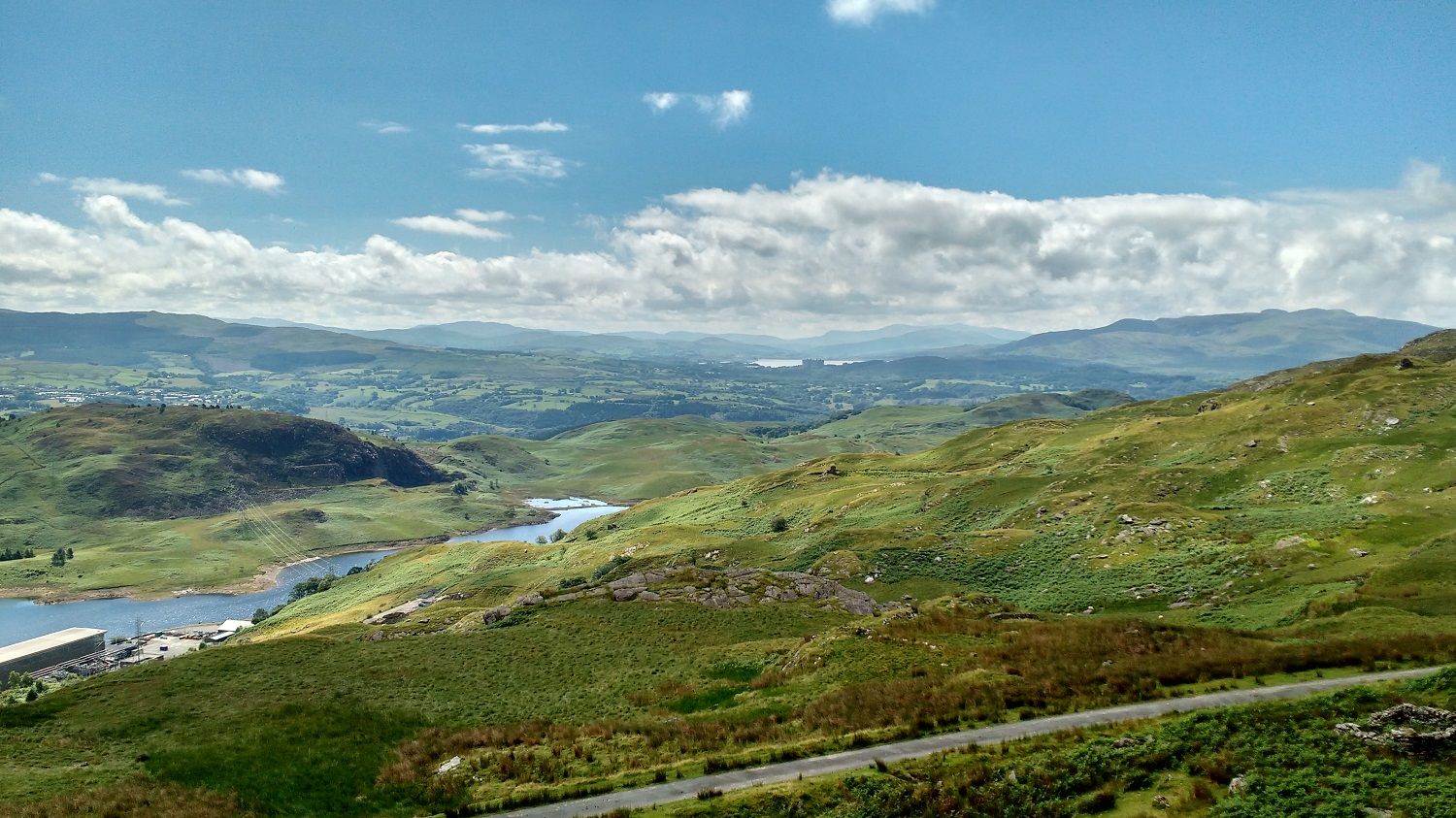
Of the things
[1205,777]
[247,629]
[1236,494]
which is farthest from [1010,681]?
[247,629]

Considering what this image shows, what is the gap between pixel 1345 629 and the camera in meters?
43.8

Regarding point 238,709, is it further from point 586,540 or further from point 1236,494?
point 586,540

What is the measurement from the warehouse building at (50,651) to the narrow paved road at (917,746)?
173m

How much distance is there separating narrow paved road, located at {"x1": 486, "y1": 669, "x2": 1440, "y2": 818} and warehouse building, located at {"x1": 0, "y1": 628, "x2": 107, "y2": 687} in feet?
567

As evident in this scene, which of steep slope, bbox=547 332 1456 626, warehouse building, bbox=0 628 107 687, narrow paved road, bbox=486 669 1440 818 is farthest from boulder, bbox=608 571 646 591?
warehouse building, bbox=0 628 107 687

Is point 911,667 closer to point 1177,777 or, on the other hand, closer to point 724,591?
point 1177,777

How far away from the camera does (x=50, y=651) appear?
15400 cm

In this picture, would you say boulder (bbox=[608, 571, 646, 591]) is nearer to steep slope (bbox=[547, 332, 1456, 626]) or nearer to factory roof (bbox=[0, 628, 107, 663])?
steep slope (bbox=[547, 332, 1456, 626])

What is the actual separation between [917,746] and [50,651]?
645 feet

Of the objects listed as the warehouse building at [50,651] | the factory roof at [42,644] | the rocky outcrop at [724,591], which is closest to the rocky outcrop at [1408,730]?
the rocky outcrop at [724,591]

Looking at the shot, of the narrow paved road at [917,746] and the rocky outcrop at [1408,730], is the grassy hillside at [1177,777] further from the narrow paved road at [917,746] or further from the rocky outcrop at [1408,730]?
the narrow paved road at [917,746]

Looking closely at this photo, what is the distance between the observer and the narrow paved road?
30656 millimetres

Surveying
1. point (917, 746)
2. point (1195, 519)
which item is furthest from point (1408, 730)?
point (1195, 519)

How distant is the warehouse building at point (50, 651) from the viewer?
482ft
